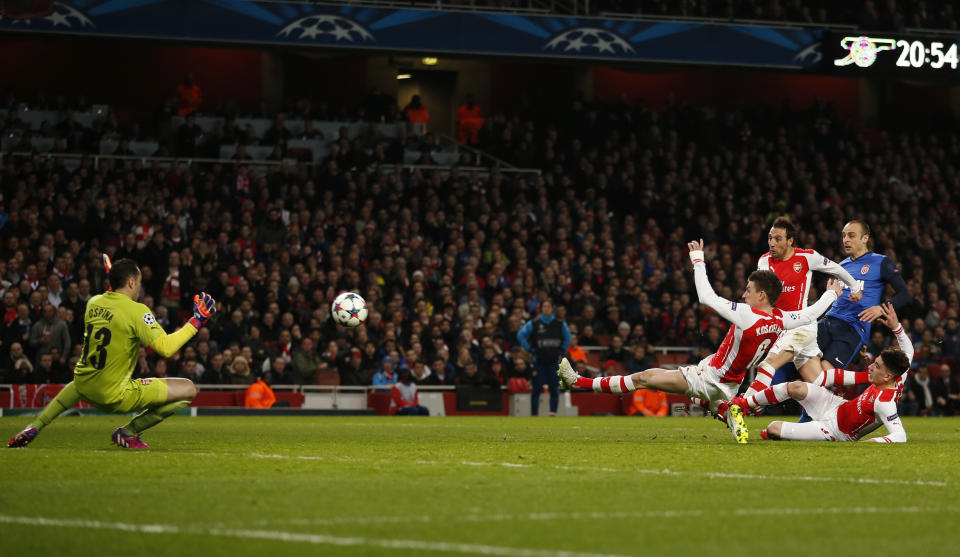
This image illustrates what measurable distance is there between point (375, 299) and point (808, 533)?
1843 cm

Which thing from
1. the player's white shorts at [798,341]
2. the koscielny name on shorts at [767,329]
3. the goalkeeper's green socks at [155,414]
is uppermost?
the koscielny name on shorts at [767,329]

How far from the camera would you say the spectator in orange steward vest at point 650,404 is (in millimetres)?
23938

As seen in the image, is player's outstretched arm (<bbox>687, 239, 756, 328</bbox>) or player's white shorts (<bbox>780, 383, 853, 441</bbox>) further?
player's white shorts (<bbox>780, 383, 853, 441</bbox>)

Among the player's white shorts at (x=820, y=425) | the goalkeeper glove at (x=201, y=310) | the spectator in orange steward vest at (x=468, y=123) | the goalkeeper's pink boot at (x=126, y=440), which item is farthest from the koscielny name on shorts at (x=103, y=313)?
the spectator in orange steward vest at (x=468, y=123)

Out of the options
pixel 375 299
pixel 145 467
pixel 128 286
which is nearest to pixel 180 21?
pixel 375 299

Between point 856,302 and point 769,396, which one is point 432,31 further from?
point 769,396

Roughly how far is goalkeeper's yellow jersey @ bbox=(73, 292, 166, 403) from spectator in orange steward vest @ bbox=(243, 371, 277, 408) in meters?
11.7

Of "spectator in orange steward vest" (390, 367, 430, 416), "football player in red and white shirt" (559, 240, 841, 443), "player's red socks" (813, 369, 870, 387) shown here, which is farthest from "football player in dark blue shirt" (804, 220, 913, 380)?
"spectator in orange steward vest" (390, 367, 430, 416)

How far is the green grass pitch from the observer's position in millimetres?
5648

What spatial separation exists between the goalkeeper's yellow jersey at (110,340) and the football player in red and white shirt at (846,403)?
5.05 metres

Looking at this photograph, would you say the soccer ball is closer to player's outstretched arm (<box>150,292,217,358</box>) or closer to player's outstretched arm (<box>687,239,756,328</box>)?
player's outstretched arm (<box>687,239,756,328</box>)

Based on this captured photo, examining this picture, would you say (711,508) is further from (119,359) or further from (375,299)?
(375,299)

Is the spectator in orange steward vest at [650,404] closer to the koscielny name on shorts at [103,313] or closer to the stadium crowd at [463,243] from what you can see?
the stadium crowd at [463,243]

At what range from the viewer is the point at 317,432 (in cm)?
1502
